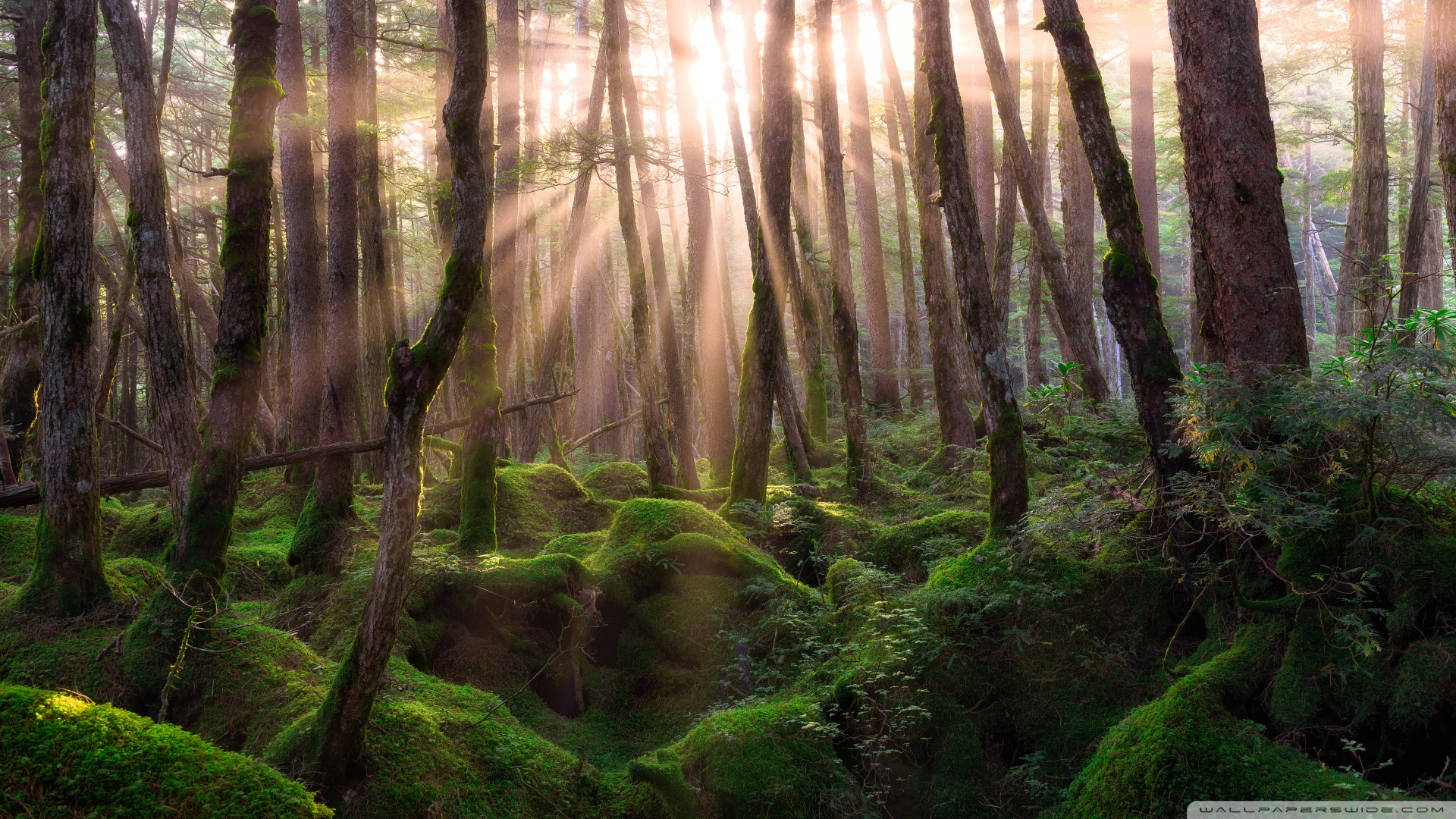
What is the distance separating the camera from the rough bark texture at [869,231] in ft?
60.8

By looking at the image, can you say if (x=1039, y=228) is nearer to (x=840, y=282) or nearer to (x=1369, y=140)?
(x=840, y=282)

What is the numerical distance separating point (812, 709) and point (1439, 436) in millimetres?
3808

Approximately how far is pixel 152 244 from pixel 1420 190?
672 inches

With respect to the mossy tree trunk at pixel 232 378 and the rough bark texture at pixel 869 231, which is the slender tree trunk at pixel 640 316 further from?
the rough bark texture at pixel 869 231

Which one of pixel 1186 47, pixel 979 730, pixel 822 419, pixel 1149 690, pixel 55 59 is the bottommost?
pixel 979 730

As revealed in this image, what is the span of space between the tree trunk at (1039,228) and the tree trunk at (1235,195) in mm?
5271

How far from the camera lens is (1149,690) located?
5.07 m

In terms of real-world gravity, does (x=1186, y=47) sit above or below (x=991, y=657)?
above

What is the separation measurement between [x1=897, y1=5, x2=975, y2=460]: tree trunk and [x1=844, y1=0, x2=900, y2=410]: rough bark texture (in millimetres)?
6077

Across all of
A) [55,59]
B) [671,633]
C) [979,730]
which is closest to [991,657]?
[979,730]

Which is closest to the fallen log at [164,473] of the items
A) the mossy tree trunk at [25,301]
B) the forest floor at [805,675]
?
the forest floor at [805,675]

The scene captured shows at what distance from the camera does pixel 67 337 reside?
20.9 ft

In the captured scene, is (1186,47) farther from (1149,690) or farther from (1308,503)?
(1149,690)

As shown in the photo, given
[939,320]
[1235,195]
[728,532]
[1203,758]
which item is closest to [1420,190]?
[939,320]
